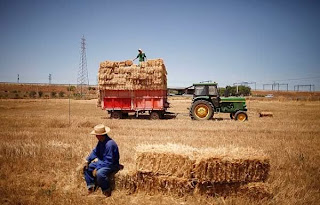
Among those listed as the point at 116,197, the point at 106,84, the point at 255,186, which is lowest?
the point at 116,197

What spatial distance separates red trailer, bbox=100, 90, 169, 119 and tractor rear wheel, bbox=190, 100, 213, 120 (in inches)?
90.2

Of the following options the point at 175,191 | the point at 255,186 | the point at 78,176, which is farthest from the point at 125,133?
the point at 255,186

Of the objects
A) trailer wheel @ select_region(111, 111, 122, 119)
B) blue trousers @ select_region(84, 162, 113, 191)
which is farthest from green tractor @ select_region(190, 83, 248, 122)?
blue trousers @ select_region(84, 162, 113, 191)

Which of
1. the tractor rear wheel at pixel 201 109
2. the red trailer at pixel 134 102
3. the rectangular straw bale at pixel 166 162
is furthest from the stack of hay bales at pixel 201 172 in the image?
the red trailer at pixel 134 102

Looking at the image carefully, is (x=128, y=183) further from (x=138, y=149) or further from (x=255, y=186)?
(x=255, y=186)

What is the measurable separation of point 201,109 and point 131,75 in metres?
5.44

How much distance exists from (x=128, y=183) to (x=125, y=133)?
5.76m

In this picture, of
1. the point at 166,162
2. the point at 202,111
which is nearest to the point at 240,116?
the point at 202,111

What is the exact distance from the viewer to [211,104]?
51.0 ft

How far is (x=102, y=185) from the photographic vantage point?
4961 millimetres

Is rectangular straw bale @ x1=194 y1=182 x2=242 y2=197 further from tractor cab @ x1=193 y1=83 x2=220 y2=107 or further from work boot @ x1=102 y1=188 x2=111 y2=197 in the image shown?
tractor cab @ x1=193 y1=83 x2=220 y2=107

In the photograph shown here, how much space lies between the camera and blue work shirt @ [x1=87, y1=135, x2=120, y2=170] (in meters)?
5.03

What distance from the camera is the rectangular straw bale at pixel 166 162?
4.88 metres

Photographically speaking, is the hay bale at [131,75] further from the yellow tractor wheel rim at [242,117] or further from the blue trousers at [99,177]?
the blue trousers at [99,177]
